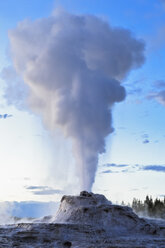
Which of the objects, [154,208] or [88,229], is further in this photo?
[154,208]

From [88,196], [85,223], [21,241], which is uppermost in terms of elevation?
[88,196]

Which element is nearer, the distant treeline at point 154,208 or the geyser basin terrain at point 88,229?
the geyser basin terrain at point 88,229

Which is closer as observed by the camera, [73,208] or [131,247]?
[131,247]

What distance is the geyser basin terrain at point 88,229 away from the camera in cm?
2864

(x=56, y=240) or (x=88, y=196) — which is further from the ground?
(x=88, y=196)

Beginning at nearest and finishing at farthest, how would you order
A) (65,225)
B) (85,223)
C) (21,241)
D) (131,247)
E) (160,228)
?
(131,247) → (21,241) → (65,225) → (85,223) → (160,228)

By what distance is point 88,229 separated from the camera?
104ft

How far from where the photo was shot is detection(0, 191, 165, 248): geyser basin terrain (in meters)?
28.6

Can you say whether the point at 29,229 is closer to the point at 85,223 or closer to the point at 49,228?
the point at 49,228

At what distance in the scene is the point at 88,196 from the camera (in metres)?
38.1

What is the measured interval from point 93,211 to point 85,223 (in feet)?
6.90

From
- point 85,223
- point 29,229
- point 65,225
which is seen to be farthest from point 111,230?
point 29,229

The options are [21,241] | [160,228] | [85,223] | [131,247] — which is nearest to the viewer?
[131,247]

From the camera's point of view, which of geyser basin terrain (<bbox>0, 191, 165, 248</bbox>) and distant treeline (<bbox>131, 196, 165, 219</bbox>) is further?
distant treeline (<bbox>131, 196, 165, 219</bbox>)
